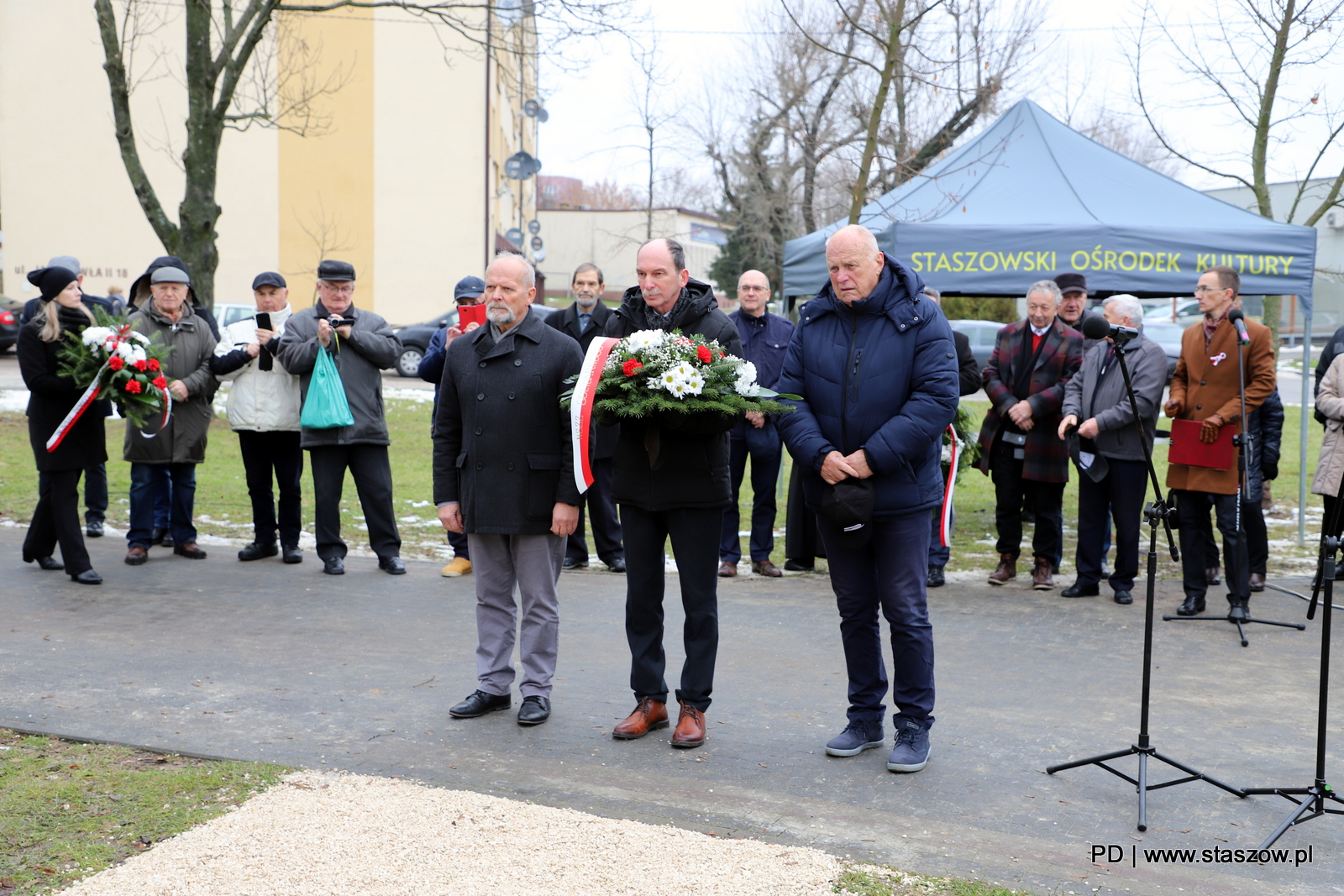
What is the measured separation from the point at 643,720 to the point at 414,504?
6578mm

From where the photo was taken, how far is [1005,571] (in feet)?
27.8

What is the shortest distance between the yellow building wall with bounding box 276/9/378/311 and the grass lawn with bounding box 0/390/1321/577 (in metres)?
17.8

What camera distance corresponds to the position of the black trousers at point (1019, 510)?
8.44 m

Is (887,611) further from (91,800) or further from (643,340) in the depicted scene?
(91,800)

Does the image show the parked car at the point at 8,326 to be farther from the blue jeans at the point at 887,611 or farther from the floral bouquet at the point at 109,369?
the blue jeans at the point at 887,611

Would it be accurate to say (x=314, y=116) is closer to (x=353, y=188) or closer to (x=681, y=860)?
(x=353, y=188)

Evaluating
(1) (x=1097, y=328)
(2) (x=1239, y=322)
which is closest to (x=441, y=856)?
(1) (x=1097, y=328)

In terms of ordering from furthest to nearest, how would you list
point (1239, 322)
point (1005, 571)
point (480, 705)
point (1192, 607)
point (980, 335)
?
point (980, 335) < point (1005, 571) < point (1192, 607) < point (1239, 322) < point (480, 705)

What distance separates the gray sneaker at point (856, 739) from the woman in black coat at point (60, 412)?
211 inches

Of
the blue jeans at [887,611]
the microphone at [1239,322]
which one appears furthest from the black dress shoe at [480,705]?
the microphone at [1239,322]

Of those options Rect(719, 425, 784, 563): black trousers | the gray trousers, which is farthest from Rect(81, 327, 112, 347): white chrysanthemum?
Rect(719, 425, 784, 563): black trousers

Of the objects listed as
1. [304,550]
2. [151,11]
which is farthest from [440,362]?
[151,11]

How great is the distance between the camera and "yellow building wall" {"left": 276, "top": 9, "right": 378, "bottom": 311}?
106 ft

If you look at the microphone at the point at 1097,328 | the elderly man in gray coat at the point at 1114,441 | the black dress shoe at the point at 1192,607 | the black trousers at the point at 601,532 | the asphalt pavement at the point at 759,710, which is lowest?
the asphalt pavement at the point at 759,710
